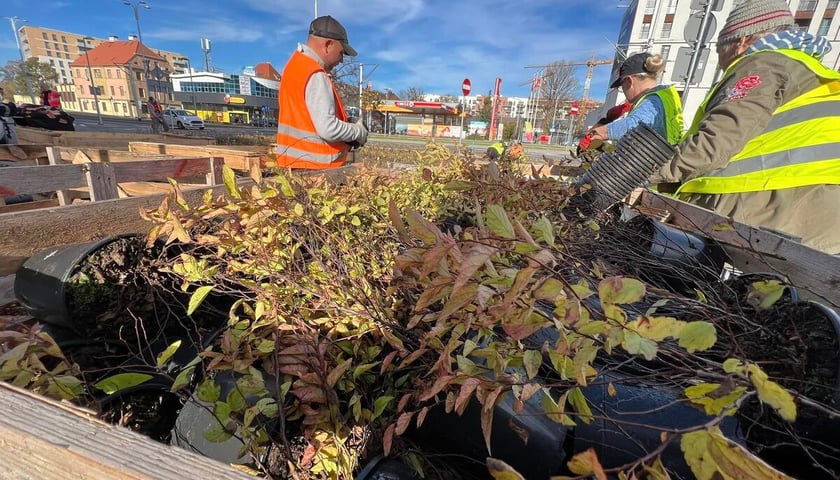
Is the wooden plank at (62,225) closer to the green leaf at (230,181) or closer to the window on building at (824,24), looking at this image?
the green leaf at (230,181)

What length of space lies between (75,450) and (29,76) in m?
78.5

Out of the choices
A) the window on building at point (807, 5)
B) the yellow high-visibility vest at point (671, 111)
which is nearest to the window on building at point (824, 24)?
the window on building at point (807, 5)

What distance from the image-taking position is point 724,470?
0.47 m

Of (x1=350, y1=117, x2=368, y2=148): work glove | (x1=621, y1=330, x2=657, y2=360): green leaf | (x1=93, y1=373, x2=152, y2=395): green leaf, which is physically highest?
(x1=350, y1=117, x2=368, y2=148): work glove

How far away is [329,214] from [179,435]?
3.14 feet

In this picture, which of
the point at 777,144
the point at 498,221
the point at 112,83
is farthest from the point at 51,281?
the point at 112,83

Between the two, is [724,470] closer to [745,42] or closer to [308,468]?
[308,468]

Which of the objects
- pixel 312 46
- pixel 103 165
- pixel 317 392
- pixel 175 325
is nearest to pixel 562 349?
pixel 317 392

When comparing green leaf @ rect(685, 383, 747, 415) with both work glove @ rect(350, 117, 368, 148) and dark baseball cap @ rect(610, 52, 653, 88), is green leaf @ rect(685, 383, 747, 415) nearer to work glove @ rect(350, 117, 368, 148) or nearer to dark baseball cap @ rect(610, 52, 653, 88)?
work glove @ rect(350, 117, 368, 148)

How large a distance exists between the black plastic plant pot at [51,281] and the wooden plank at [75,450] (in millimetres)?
753

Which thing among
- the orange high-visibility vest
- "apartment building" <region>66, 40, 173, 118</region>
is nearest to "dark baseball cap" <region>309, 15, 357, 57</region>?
the orange high-visibility vest

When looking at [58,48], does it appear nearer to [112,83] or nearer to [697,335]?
[112,83]

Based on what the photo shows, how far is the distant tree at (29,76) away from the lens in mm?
52500

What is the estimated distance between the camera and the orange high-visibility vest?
108 inches
